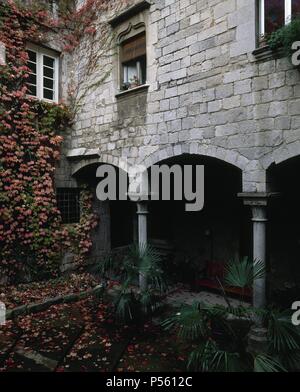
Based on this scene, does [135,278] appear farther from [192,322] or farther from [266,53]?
[266,53]

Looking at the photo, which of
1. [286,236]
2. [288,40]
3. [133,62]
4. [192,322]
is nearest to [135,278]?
[192,322]

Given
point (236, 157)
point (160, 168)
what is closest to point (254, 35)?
point (236, 157)

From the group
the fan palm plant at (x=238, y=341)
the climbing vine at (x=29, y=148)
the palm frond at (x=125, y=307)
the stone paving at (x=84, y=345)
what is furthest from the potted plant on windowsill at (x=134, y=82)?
the stone paving at (x=84, y=345)

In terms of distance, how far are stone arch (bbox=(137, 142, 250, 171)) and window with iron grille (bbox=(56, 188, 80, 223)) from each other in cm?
280

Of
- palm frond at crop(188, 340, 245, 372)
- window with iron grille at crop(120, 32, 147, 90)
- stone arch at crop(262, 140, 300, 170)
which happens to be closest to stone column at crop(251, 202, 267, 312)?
stone arch at crop(262, 140, 300, 170)

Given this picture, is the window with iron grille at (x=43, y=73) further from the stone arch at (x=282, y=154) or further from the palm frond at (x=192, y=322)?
the palm frond at (x=192, y=322)

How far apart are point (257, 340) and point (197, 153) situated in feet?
9.67

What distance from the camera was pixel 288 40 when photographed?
3660 millimetres

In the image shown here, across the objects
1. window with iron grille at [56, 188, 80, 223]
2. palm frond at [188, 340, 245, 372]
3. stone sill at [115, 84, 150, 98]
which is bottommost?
palm frond at [188, 340, 245, 372]

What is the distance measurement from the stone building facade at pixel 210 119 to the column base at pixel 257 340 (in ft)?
1.28

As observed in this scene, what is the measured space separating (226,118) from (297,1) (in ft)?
5.63

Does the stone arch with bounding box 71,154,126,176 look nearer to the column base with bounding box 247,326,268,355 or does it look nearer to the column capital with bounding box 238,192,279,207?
the column capital with bounding box 238,192,279,207

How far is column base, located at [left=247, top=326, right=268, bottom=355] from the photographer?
401cm
